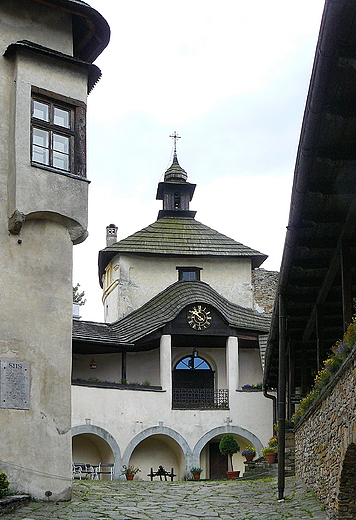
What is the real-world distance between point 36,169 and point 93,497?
5956 mm

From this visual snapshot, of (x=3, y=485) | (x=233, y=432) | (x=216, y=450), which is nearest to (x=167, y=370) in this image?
(x=233, y=432)

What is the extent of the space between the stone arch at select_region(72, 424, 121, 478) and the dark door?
444 cm

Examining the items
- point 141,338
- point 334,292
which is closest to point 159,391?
point 141,338

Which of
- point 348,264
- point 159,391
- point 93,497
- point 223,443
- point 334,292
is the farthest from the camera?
point 159,391

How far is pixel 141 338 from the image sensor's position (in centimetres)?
2931

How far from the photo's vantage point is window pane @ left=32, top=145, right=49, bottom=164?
1498cm

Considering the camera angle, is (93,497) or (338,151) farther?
(93,497)

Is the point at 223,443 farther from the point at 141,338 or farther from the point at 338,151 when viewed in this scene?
the point at 338,151

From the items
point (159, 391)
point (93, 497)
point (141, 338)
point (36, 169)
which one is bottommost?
point (93, 497)

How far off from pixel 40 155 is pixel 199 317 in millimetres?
15805

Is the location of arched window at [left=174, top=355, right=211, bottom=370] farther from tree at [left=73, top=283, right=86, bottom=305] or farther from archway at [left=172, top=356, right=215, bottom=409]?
tree at [left=73, top=283, right=86, bottom=305]

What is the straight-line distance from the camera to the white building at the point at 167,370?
27766mm

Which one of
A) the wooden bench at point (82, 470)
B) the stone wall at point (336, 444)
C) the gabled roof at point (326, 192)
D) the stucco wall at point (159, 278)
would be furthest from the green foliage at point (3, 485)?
the stucco wall at point (159, 278)

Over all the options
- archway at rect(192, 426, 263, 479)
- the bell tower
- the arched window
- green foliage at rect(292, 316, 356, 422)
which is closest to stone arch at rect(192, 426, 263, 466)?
archway at rect(192, 426, 263, 479)
